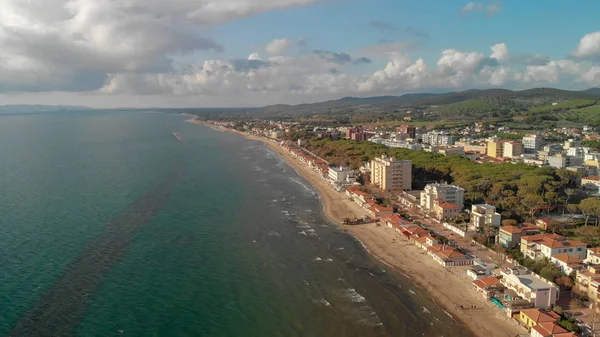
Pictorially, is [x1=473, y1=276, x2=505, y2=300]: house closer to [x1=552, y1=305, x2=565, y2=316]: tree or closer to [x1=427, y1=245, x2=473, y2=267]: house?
[x1=552, y1=305, x2=565, y2=316]: tree

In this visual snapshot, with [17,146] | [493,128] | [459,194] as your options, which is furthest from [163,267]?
[493,128]

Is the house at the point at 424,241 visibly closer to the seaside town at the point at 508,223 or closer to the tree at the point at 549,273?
the seaside town at the point at 508,223

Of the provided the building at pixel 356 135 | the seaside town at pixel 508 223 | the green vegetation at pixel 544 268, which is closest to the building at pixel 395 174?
the seaside town at pixel 508 223

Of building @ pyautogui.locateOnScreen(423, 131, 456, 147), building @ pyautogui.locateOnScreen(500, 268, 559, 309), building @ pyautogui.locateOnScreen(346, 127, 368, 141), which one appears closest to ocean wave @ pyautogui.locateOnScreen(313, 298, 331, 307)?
building @ pyautogui.locateOnScreen(500, 268, 559, 309)

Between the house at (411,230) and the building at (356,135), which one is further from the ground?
the building at (356,135)

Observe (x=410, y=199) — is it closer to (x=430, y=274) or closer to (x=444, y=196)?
(x=444, y=196)

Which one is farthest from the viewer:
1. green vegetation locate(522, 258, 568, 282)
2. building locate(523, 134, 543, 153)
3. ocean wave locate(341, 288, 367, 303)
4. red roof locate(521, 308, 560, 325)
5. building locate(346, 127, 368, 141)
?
building locate(346, 127, 368, 141)
